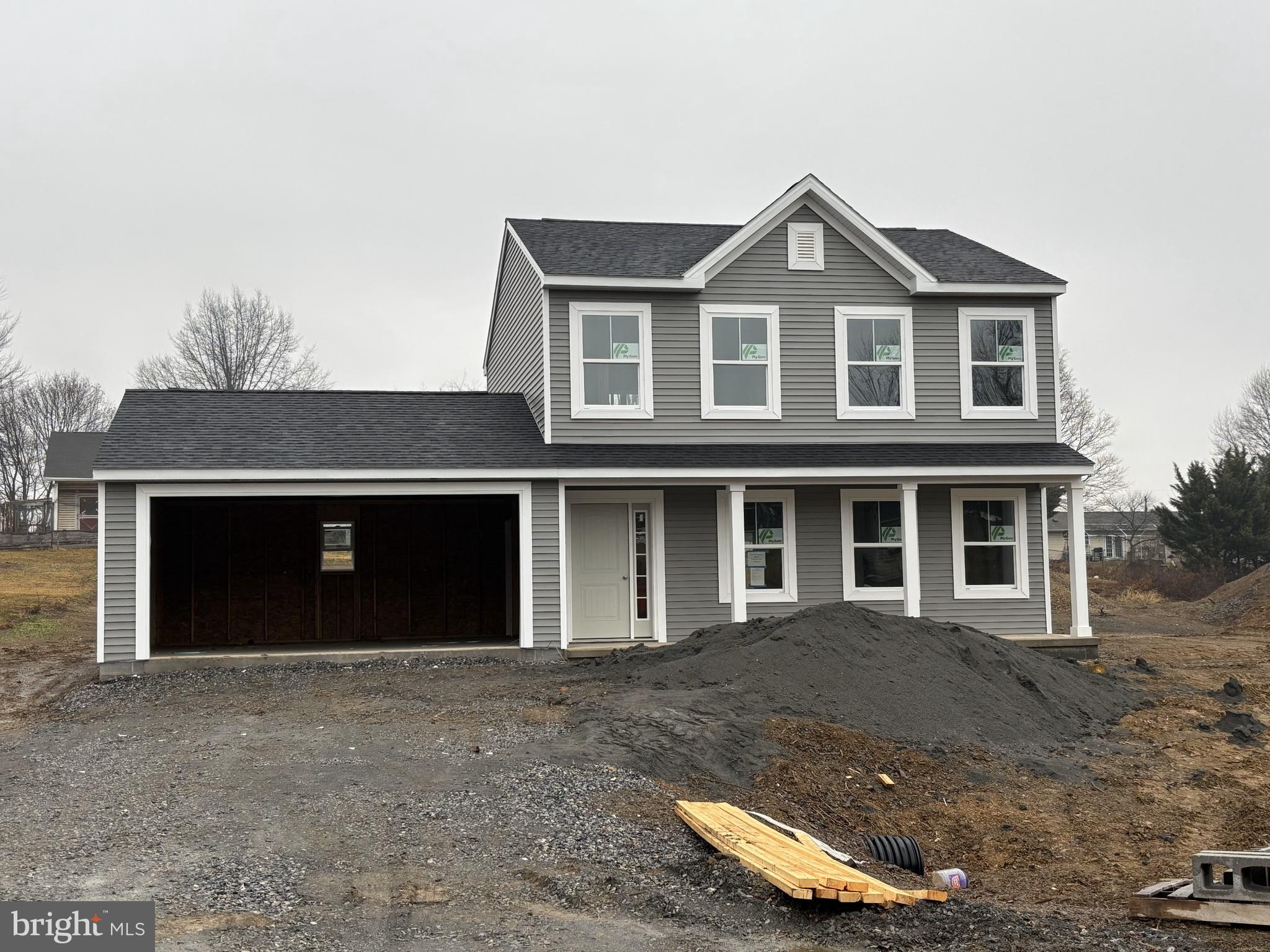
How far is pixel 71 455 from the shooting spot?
43125 millimetres

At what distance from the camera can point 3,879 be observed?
6.04 meters

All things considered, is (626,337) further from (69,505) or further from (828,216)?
(69,505)

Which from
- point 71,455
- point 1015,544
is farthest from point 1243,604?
point 71,455

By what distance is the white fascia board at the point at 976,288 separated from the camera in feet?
54.4

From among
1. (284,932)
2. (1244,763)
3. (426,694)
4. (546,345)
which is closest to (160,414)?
(546,345)

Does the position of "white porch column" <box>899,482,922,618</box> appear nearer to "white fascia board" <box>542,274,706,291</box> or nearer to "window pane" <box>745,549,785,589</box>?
"window pane" <box>745,549,785,589</box>

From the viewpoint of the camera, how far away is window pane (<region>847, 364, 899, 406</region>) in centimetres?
1680

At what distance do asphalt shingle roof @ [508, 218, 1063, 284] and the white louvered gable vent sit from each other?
3.56ft

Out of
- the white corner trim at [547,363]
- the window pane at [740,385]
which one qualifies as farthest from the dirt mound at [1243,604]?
the white corner trim at [547,363]

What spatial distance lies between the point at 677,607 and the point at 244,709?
6668 millimetres

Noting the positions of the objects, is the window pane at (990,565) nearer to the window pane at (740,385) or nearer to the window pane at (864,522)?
the window pane at (864,522)

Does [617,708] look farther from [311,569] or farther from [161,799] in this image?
[311,569]

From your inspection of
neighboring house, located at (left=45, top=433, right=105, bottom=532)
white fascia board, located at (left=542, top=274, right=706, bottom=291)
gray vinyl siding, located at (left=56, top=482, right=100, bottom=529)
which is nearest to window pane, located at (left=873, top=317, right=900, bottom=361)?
white fascia board, located at (left=542, top=274, right=706, bottom=291)

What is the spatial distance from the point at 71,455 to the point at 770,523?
35921 mm
